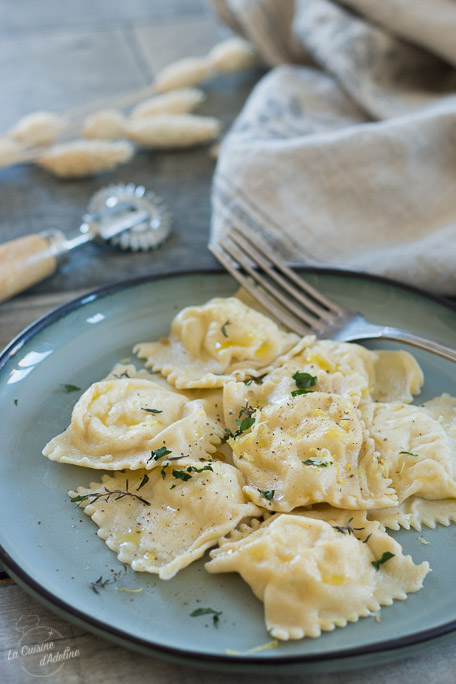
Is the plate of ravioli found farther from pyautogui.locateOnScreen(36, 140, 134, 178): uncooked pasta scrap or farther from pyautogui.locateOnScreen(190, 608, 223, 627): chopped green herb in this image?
pyautogui.locateOnScreen(36, 140, 134, 178): uncooked pasta scrap

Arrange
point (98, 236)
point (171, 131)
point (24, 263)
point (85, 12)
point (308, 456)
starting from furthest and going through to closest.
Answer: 1. point (85, 12)
2. point (171, 131)
3. point (98, 236)
4. point (24, 263)
5. point (308, 456)

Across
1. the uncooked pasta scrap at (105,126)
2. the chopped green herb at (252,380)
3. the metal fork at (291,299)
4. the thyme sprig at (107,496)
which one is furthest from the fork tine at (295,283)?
the uncooked pasta scrap at (105,126)

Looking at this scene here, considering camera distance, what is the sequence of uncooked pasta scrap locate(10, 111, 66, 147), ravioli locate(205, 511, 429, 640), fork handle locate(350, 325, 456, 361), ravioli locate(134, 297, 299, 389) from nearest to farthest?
ravioli locate(205, 511, 429, 640)
fork handle locate(350, 325, 456, 361)
ravioli locate(134, 297, 299, 389)
uncooked pasta scrap locate(10, 111, 66, 147)

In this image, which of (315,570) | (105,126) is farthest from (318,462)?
(105,126)

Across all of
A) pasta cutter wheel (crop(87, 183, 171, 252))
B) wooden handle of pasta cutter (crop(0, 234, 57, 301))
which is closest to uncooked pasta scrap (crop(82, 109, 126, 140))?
pasta cutter wheel (crop(87, 183, 171, 252))

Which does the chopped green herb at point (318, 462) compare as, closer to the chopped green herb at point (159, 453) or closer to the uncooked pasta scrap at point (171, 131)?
the chopped green herb at point (159, 453)

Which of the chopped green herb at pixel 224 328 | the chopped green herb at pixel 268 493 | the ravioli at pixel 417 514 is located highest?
the chopped green herb at pixel 224 328

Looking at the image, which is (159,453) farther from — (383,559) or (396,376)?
(396,376)

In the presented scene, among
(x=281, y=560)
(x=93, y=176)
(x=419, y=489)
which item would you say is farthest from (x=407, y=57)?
(x=281, y=560)
